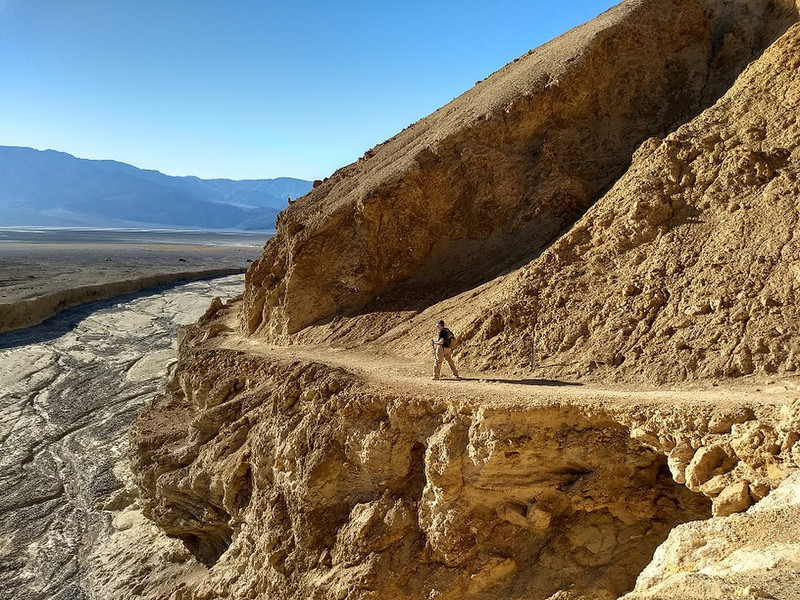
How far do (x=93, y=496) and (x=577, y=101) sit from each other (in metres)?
17.9


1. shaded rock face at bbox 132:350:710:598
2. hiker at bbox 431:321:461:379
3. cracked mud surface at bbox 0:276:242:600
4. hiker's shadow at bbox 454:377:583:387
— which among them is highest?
hiker at bbox 431:321:461:379

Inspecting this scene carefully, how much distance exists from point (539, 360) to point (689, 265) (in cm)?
331

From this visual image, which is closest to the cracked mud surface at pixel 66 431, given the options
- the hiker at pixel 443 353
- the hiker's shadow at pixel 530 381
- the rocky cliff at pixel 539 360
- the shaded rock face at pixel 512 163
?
the rocky cliff at pixel 539 360

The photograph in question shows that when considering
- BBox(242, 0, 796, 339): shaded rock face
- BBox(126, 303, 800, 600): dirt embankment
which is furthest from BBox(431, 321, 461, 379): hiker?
BBox(242, 0, 796, 339): shaded rock face

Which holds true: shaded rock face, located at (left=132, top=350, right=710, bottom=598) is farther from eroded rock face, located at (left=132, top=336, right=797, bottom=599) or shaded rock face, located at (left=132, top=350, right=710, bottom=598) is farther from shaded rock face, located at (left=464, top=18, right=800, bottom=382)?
shaded rock face, located at (left=464, top=18, right=800, bottom=382)

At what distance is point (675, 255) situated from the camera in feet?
36.9

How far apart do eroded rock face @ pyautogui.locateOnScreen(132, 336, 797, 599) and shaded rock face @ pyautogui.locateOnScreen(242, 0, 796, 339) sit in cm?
474

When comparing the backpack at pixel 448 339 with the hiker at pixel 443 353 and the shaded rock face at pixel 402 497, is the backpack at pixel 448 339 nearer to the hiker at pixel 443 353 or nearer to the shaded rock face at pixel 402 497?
the hiker at pixel 443 353

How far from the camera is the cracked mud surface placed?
14258 mm

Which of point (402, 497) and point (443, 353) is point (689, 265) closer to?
point (443, 353)

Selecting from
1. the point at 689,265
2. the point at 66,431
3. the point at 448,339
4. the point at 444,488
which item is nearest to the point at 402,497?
the point at 444,488

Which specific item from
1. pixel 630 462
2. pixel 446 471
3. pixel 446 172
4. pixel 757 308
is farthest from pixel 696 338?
pixel 446 172

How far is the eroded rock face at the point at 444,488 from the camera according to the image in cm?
788

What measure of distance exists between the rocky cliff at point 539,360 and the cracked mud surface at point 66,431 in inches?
115
